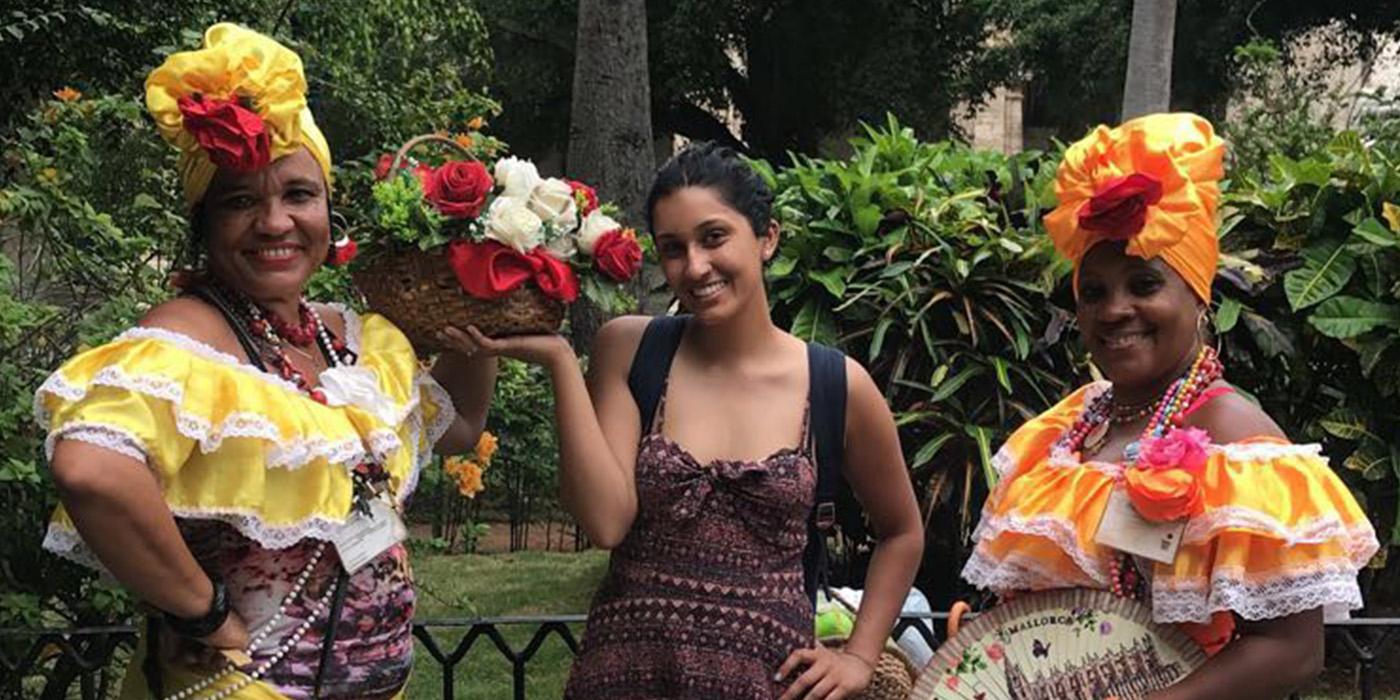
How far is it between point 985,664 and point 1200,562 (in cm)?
45

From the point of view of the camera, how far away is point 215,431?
2469 mm

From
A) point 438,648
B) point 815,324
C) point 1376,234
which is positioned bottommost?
point 438,648

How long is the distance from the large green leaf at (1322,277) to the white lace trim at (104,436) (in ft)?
14.1

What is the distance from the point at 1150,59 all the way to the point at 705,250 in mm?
9885

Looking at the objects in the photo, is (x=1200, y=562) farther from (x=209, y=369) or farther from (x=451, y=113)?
(x=451, y=113)

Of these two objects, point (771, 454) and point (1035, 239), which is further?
point (1035, 239)

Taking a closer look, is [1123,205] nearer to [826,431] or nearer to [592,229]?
[826,431]

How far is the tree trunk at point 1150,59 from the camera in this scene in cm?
1185

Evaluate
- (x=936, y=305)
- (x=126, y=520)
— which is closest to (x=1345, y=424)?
(x=936, y=305)

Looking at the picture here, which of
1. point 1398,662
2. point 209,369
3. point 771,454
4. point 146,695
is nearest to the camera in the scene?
point 209,369

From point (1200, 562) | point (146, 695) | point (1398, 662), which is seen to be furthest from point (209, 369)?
point (1398, 662)

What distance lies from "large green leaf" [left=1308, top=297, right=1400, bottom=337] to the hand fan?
317 cm

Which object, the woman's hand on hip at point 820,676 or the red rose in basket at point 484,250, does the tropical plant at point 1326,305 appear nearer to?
the woman's hand on hip at point 820,676

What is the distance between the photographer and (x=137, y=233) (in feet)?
17.7
